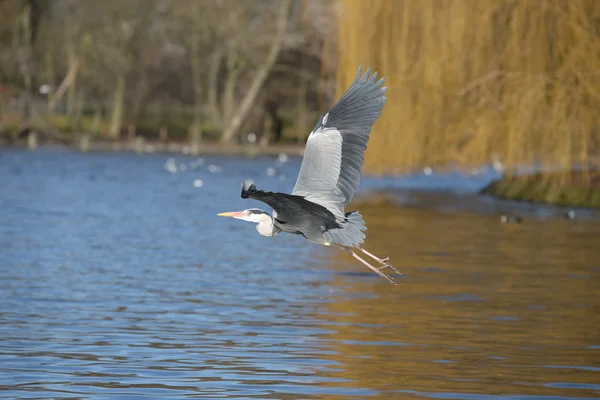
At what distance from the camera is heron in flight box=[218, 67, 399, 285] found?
421 inches

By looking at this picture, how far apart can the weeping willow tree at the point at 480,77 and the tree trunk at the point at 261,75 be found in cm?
3720

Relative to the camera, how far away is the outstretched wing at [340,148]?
10750 millimetres

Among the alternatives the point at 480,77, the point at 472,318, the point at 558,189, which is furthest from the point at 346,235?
the point at 558,189

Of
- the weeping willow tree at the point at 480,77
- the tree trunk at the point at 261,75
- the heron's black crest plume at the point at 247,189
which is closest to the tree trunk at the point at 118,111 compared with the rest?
the tree trunk at the point at 261,75

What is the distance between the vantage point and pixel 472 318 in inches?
537

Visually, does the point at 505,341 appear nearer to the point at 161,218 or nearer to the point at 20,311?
the point at 20,311

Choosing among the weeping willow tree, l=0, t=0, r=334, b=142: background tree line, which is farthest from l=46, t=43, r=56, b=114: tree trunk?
the weeping willow tree

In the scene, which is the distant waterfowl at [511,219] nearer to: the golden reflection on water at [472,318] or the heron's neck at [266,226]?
the golden reflection on water at [472,318]

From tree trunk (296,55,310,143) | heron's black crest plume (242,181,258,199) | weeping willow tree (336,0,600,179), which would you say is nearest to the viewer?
heron's black crest plume (242,181,258,199)

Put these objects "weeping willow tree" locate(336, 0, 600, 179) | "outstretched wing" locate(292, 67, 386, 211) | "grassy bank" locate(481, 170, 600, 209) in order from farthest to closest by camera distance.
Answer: "grassy bank" locate(481, 170, 600, 209)
"weeping willow tree" locate(336, 0, 600, 179)
"outstretched wing" locate(292, 67, 386, 211)

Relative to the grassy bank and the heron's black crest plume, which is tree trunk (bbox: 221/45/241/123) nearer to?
the grassy bank

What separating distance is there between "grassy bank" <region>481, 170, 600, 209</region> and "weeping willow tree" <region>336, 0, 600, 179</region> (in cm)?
191

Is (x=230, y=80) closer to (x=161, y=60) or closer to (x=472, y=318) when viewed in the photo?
(x=161, y=60)

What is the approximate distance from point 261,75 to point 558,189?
38.5 m
